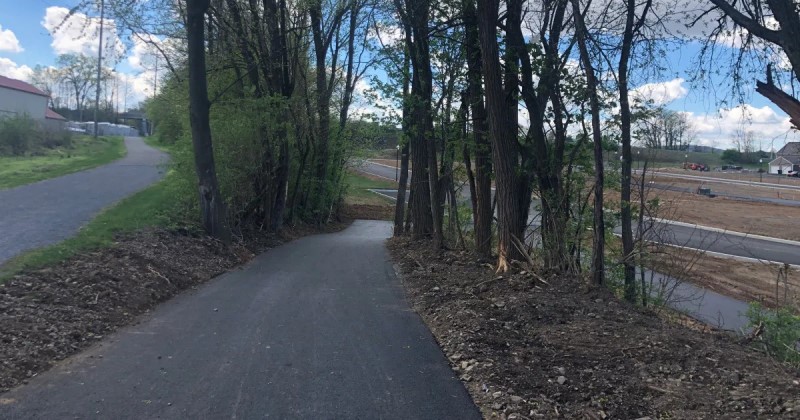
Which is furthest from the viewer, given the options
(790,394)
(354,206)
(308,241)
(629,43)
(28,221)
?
(354,206)

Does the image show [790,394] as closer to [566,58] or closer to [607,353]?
[607,353]

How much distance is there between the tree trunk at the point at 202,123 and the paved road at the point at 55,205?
98.2 inches

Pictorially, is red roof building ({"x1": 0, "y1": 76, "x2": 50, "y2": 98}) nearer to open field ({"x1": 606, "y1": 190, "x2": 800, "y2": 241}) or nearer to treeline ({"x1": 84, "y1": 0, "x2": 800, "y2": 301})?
treeline ({"x1": 84, "y1": 0, "x2": 800, "y2": 301})

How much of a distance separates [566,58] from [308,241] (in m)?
13.3

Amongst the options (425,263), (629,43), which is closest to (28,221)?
(425,263)

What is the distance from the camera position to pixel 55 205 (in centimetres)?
1529

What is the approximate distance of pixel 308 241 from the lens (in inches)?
877

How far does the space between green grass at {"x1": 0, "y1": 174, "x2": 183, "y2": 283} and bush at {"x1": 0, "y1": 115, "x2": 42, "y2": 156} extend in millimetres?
18940

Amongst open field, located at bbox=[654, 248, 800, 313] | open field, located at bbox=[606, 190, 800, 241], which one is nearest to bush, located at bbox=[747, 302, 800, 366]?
open field, located at bbox=[654, 248, 800, 313]

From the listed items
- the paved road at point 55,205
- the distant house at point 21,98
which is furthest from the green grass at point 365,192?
the distant house at point 21,98

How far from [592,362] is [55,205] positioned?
1383 centimetres

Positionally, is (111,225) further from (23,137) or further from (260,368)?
(23,137)

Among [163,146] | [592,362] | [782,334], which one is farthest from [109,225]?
[163,146]

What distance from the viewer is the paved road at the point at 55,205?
10805mm
